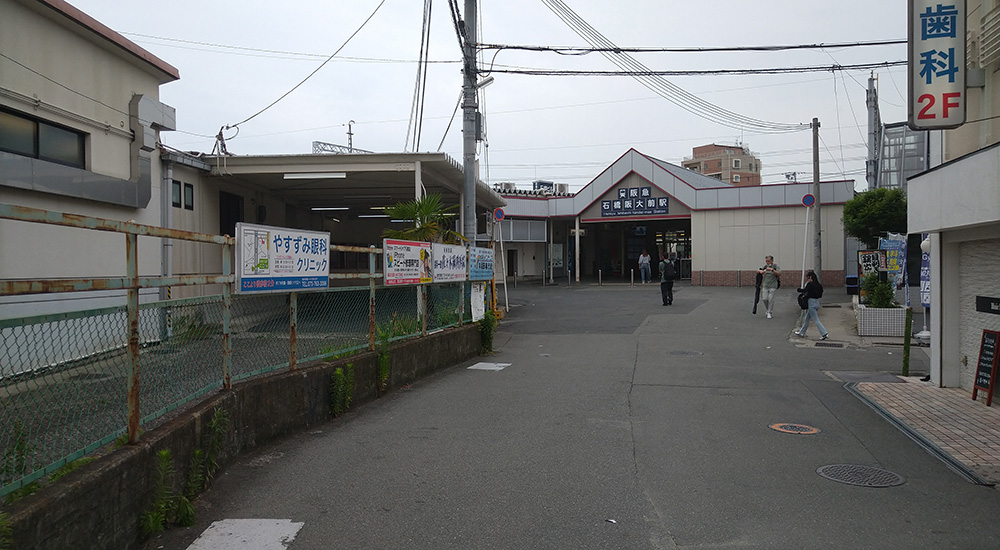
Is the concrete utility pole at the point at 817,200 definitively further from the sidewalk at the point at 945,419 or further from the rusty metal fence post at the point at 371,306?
the rusty metal fence post at the point at 371,306

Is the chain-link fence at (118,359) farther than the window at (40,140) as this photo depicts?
No

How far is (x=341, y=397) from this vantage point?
27.2 feet

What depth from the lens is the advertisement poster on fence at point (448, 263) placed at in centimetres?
1248

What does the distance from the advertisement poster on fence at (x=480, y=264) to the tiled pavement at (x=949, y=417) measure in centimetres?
779

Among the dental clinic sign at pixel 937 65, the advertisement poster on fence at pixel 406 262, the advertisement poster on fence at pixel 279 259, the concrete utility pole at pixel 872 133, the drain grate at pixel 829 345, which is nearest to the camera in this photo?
the advertisement poster on fence at pixel 279 259

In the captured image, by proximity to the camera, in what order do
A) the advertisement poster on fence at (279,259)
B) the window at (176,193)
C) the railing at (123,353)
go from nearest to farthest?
the railing at (123,353), the advertisement poster on fence at (279,259), the window at (176,193)

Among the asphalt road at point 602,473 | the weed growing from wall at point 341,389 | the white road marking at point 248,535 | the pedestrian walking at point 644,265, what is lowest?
the asphalt road at point 602,473

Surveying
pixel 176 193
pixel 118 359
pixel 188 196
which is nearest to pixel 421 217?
pixel 176 193

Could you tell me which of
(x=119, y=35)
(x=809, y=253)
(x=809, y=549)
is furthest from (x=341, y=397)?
(x=809, y=253)

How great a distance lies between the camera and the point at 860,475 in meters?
6.12

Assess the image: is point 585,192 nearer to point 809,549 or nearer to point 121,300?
point 121,300

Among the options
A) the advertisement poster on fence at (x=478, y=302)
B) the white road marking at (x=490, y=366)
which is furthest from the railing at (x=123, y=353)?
the advertisement poster on fence at (x=478, y=302)

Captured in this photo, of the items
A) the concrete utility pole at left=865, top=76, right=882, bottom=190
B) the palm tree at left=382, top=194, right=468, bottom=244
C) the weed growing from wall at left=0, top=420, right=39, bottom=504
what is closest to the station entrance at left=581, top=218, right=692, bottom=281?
the concrete utility pole at left=865, top=76, right=882, bottom=190

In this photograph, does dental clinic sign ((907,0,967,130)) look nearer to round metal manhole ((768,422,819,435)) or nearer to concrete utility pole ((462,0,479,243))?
round metal manhole ((768,422,819,435))
